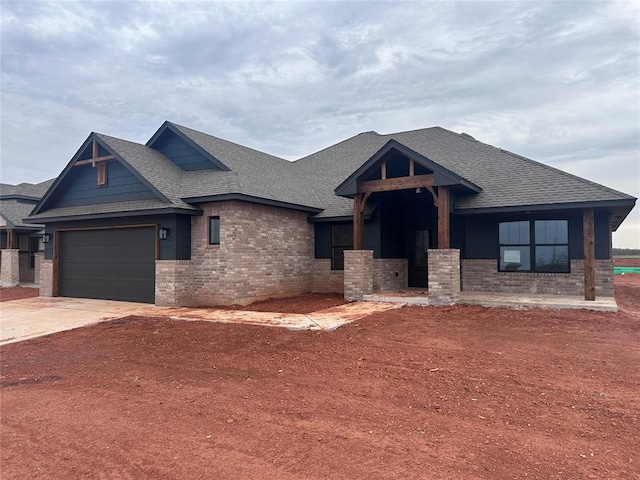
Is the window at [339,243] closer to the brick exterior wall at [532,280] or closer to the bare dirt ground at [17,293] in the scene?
the brick exterior wall at [532,280]

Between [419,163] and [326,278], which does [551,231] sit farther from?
[326,278]

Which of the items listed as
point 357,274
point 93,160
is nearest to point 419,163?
point 357,274

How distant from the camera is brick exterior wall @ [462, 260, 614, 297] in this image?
40.7ft

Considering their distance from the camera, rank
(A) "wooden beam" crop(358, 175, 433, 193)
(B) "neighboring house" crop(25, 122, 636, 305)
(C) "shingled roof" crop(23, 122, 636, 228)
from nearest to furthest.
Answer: (A) "wooden beam" crop(358, 175, 433, 193) < (C) "shingled roof" crop(23, 122, 636, 228) < (B) "neighboring house" crop(25, 122, 636, 305)

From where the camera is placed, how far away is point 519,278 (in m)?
13.5

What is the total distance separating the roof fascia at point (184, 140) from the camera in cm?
1489

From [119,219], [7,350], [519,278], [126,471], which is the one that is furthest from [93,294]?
[519,278]

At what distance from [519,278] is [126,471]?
41.9 feet

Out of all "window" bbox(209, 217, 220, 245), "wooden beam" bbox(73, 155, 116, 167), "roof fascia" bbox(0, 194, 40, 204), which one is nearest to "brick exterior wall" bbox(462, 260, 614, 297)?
"window" bbox(209, 217, 220, 245)

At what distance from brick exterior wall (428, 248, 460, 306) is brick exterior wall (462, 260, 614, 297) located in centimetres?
246

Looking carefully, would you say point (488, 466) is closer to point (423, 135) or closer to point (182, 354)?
point (182, 354)

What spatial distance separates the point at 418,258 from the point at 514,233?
347cm

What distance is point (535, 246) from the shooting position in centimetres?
1337

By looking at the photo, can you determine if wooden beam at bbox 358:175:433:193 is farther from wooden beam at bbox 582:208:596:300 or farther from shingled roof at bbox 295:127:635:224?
wooden beam at bbox 582:208:596:300
